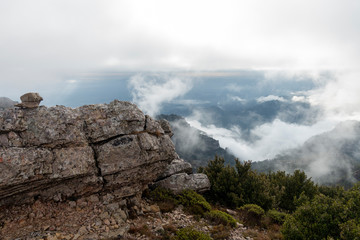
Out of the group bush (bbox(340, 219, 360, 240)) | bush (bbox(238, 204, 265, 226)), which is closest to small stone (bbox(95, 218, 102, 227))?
bush (bbox(238, 204, 265, 226))

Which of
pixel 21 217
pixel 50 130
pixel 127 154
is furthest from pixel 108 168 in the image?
pixel 21 217

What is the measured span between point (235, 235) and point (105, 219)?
7946 millimetres

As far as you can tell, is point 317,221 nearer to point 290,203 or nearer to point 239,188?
point 239,188

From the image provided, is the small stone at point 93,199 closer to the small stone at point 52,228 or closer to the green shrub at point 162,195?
the small stone at point 52,228

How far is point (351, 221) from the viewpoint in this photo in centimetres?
958

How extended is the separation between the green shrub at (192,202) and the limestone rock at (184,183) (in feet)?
2.44

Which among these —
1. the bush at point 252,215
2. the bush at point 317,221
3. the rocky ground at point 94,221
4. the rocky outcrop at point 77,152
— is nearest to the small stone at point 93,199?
the rocky ground at point 94,221

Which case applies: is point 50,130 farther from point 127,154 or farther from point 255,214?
point 255,214

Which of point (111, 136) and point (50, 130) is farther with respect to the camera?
point (111, 136)

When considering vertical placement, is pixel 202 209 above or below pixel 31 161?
below

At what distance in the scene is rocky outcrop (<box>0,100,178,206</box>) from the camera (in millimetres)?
11609

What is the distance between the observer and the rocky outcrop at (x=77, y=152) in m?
11.6

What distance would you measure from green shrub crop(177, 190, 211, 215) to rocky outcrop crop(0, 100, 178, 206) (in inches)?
119

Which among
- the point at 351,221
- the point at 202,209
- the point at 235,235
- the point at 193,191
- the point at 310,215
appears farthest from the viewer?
the point at 193,191
